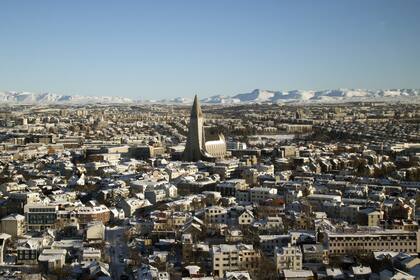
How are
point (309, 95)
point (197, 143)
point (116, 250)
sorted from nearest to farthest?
1. point (116, 250)
2. point (197, 143)
3. point (309, 95)

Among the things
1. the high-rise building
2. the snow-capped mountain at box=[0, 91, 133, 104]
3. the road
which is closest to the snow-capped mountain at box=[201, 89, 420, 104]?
the snow-capped mountain at box=[0, 91, 133, 104]

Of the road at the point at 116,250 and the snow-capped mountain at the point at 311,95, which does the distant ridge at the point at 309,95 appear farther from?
the road at the point at 116,250

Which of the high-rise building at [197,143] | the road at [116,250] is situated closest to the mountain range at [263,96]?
the high-rise building at [197,143]

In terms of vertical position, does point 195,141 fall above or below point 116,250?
above

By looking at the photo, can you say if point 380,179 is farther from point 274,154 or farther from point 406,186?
point 274,154

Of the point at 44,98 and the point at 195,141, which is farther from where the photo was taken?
the point at 44,98

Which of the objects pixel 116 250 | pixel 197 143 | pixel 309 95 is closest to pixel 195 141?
pixel 197 143

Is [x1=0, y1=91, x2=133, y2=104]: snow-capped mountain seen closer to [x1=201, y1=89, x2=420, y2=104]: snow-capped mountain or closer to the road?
[x1=201, y1=89, x2=420, y2=104]: snow-capped mountain

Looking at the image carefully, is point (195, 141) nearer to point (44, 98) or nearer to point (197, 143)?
point (197, 143)

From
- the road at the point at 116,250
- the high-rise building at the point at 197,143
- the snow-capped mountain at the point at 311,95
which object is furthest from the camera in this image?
the snow-capped mountain at the point at 311,95
